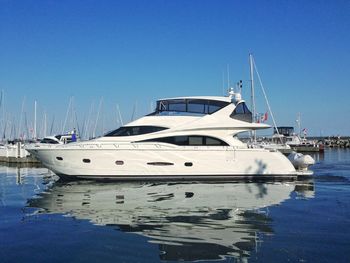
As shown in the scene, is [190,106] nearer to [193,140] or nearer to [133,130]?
[193,140]

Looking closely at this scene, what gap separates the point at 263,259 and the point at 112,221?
175 inches

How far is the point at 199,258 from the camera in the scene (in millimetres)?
Answer: 6680

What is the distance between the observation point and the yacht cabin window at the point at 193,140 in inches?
725

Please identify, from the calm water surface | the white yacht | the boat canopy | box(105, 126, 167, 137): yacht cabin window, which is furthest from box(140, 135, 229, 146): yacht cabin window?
the calm water surface

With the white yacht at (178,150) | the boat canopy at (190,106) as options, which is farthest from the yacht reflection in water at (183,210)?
the boat canopy at (190,106)

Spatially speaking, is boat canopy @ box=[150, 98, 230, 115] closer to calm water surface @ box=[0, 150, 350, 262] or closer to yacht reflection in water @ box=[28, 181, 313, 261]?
yacht reflection in water @ box=[28, 181, 313, 261]

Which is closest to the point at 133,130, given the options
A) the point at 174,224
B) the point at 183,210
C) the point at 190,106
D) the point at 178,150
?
the point at 178,150

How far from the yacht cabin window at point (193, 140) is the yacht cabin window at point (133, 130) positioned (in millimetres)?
552

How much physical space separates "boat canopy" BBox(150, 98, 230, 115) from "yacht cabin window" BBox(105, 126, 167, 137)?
4.20ft

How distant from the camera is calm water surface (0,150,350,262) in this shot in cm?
697

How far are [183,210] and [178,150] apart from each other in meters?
7.05

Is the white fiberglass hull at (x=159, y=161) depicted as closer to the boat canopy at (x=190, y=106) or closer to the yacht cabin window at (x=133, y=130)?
the yacht cabin window at (x=133, y=130)

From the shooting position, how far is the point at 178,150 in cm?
1806

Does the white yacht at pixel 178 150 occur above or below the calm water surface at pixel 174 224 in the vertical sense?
above
